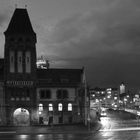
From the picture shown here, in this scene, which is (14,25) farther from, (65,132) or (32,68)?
(65,132)

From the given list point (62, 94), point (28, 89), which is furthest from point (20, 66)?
point (62, 94)

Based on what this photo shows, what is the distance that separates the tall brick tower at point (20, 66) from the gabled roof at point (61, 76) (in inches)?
169

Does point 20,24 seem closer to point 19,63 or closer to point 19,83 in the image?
point 19,63

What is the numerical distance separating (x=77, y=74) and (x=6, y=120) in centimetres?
1979

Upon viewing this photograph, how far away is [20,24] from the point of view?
78.6 metres

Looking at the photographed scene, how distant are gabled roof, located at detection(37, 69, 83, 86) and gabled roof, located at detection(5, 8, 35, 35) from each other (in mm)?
10440

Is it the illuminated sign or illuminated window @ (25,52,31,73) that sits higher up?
illuminated window @ (25,52,31,73)

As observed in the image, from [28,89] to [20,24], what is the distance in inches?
529

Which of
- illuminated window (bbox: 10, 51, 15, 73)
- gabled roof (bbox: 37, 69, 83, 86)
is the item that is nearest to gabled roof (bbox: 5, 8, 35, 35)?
illuminated window (bbox: 10, 51, 15, 73)

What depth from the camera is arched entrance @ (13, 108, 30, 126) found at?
252 feet

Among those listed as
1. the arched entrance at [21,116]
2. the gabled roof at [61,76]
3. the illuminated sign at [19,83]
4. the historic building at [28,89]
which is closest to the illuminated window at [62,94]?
the historic building at [28,89]

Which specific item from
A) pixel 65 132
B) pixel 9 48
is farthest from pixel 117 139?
pixel 9 48

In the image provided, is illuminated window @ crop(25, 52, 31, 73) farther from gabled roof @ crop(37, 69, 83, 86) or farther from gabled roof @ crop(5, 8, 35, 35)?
gabled roof @ crop(5, 8, 35, 35)

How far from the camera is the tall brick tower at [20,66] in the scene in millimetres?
76500
